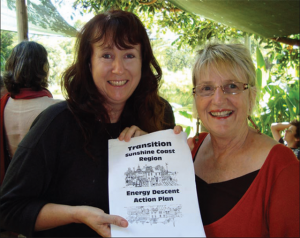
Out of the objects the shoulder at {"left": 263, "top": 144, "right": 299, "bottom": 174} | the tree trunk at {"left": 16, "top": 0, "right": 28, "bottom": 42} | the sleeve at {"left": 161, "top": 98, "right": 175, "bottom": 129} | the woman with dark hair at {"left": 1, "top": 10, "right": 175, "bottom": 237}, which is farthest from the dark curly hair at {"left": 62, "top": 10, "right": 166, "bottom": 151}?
the tree trunk at {"left": 16, "top": 0, "right": 28, "bottom": 42}

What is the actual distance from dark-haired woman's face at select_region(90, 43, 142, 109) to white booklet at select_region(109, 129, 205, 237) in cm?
30

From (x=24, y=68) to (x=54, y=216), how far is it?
1.77 m

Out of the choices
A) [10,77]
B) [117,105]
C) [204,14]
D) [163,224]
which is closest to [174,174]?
[163,224]

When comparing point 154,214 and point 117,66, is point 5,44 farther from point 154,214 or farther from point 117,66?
point 154,214

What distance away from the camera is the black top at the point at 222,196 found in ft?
5.11

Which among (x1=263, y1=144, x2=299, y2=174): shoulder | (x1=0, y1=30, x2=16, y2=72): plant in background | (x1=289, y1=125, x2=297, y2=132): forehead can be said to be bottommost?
(x1=289, y1=125, x2=297, y2=132): forehead

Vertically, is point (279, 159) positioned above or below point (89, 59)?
below

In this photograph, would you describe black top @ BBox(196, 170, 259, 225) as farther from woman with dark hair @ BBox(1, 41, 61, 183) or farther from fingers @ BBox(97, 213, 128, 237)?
woman with dark hair @ BBox(1, 41, 61, 183)

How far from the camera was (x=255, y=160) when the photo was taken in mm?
1602

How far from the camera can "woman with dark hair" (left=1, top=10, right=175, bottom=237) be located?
137 cm

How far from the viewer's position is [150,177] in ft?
4.82

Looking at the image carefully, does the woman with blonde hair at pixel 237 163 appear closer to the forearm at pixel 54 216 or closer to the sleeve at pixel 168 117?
the sleeve at pixel 168 117

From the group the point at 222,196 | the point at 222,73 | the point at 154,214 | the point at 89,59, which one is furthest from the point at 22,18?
the point at 222,196

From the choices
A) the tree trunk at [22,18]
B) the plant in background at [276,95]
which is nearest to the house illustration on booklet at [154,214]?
the tree trunk at [22,18]
